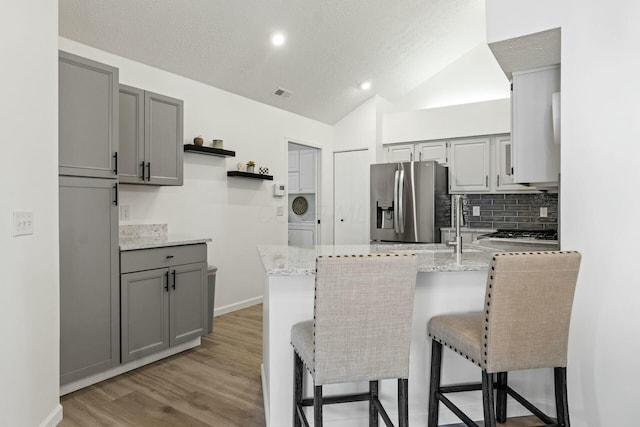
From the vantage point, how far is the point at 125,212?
3.47 metres

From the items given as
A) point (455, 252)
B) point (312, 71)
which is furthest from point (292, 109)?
point (455, 252)

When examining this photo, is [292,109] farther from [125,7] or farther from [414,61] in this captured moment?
[125,7]

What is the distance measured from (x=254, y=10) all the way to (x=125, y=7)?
3.39ft

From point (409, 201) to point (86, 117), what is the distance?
363 cm

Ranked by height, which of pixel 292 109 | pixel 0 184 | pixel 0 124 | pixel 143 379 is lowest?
pixel 143 379

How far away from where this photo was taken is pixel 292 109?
17.5ft

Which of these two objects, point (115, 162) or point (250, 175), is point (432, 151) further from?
point (115, 162)

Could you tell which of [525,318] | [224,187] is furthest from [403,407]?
[224,187]

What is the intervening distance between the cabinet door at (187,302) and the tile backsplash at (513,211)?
10.9ft

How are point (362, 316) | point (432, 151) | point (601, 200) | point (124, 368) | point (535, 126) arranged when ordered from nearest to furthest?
point (362, 316) < point (601, 200) < point (535, 126) < point (124, 368) < point (432, 151)

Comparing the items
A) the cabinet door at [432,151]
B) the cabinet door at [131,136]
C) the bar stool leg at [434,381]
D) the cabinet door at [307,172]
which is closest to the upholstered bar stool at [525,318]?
the bar stool leg at [434,381]

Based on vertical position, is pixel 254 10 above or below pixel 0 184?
above

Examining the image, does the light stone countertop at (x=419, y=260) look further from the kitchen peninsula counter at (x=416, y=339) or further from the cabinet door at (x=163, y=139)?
the cabinet door at (x=163, y=139)

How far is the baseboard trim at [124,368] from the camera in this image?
2.54m
